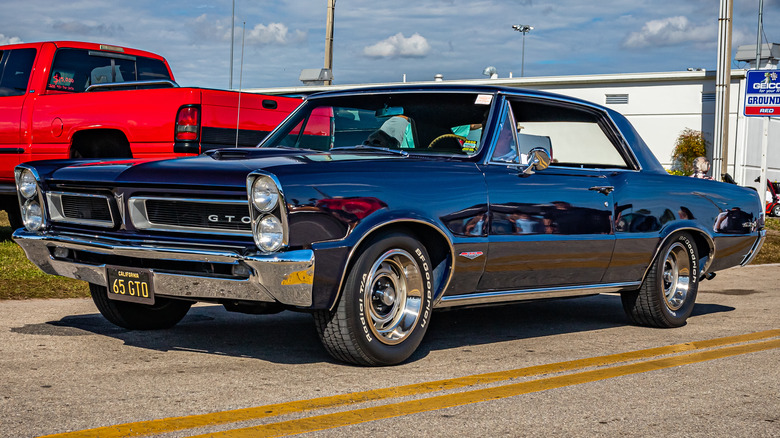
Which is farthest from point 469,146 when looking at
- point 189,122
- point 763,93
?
point 763,93

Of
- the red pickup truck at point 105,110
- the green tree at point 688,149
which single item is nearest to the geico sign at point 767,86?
the red pickup truck at point 105,110

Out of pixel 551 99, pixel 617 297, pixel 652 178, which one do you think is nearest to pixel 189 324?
pixel 551 99

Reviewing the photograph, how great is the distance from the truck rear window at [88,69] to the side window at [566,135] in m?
6.22

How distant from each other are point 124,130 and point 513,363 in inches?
217

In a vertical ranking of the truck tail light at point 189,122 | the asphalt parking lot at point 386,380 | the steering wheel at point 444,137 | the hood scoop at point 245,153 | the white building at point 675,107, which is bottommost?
the asphalt parking lot at point 386,380

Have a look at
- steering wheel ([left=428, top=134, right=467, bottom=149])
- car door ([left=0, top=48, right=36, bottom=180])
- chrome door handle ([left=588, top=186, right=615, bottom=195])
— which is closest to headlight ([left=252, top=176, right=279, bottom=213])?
steering wheel ([left=428, top=134, right=467, bottom=149])

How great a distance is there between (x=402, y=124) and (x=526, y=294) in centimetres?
135

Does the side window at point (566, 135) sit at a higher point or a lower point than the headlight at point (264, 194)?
higher

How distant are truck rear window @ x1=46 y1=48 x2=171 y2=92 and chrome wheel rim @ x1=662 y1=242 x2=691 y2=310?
22.6ft

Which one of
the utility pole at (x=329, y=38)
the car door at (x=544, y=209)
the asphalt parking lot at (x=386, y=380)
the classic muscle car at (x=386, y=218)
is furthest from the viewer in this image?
the utility pole at (x=329, y=38)

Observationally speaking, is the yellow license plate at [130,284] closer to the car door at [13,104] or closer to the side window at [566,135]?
the side window at [566,135]

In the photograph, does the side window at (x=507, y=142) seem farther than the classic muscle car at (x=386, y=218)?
Yes

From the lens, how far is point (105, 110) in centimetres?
964

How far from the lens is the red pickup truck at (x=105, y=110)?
30.0 ft
